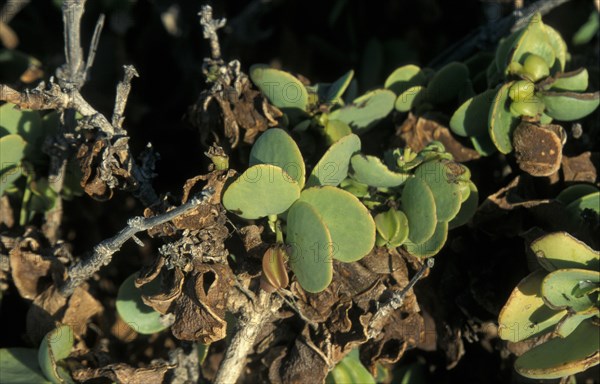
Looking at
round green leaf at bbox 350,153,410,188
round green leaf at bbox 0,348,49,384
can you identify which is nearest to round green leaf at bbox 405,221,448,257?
round green leaf at bbox 350,153,410,188

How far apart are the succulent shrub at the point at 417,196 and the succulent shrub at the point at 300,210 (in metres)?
0.11

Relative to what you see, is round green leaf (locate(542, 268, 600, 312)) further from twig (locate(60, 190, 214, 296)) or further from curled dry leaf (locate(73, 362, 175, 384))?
curled dry leaf (locate(73, 362, 175, 384))

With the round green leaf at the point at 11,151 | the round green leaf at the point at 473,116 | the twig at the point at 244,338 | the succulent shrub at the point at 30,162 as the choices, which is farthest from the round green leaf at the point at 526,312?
the round green leaf at the point at 11,151

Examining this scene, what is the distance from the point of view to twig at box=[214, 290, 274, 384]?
1521 mm

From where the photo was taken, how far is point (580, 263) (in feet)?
4.74

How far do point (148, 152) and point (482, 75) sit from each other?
0.90 m

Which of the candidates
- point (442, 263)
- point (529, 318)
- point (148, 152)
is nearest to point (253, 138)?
point (148, 152)

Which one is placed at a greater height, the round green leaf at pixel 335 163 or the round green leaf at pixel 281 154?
the round green leaf at pixel 281 154

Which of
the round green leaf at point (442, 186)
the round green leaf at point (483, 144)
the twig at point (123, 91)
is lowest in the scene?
the round green leaf at point (483, 144)

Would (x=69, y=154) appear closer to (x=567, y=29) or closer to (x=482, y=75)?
(x=482, y=75)

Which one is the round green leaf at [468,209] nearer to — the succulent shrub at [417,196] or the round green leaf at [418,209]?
the succulent shrub at [417,196]

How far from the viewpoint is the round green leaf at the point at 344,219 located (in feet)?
4.58

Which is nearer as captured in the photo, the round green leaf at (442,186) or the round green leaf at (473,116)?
the round green leaf at (442,186)

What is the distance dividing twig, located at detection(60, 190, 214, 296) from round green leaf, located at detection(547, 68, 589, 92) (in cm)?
90
